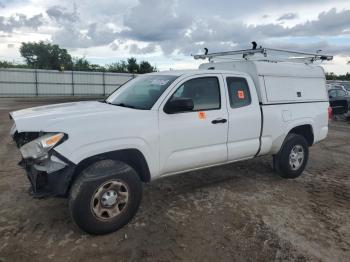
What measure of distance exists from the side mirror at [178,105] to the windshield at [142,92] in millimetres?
191

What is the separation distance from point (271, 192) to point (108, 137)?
2.87 metres

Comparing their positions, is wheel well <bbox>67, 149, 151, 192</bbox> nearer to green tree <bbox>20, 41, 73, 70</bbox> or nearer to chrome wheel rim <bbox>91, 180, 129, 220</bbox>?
chrome wheel rim <bbox>91, 180, 129, 220</bbox>

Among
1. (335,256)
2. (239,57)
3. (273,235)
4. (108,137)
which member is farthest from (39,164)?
(239,57)

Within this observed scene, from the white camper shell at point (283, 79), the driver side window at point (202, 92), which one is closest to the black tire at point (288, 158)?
the white camper shell at point (283, 79)

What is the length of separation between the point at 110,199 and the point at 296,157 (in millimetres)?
3637

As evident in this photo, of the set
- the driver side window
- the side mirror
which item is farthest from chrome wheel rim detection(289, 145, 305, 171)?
the side mirror

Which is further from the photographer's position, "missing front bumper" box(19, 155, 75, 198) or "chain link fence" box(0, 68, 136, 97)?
"chain link fence" box(0, 68, 136, 97)

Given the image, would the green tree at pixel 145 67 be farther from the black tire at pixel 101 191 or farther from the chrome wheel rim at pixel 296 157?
the black tire at pixel 101 191

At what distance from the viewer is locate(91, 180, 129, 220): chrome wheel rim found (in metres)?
3.44

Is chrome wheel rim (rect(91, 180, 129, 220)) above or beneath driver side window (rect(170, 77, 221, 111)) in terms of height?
beneath

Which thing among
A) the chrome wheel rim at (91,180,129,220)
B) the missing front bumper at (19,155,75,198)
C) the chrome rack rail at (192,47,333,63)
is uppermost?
the chrome rack rail at (192,47,333,63)

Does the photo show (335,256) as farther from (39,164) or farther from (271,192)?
(39,164)

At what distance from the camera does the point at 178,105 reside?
384 centimetres

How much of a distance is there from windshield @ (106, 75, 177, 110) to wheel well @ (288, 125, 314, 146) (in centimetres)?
280
